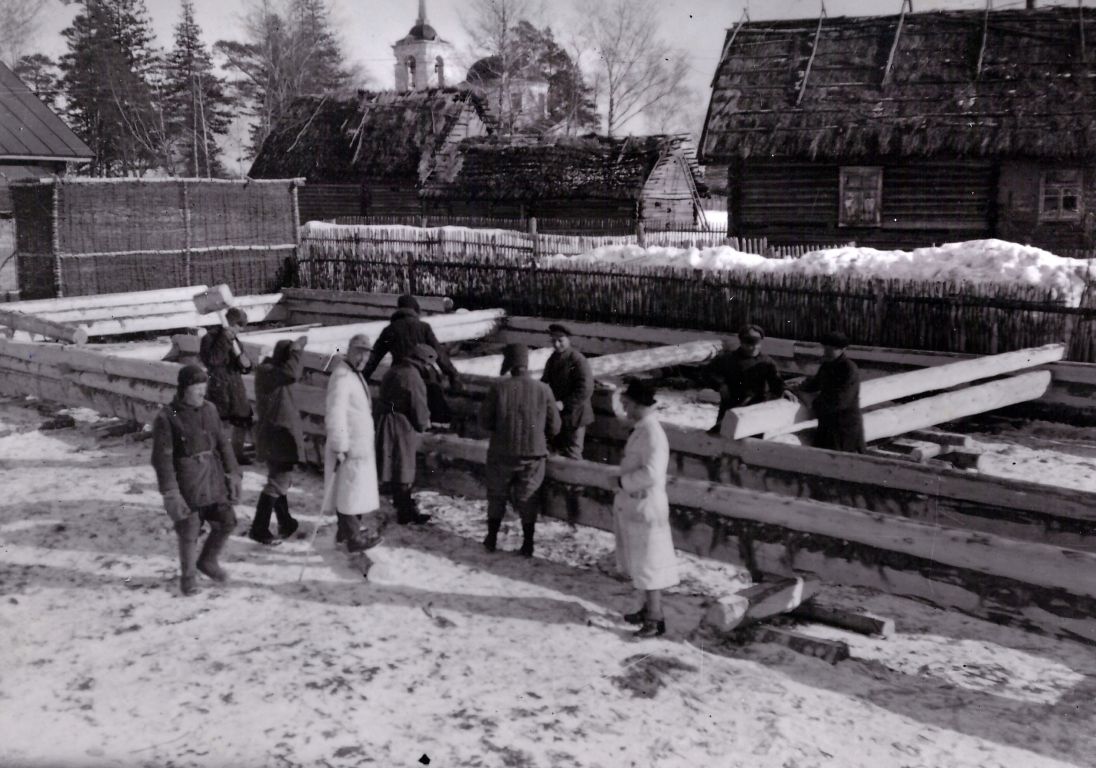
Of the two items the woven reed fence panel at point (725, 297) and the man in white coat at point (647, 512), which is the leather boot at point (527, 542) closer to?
the man in white coat at point (647, 512)

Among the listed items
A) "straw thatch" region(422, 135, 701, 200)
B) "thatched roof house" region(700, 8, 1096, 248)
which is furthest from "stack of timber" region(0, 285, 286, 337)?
"straw thatch" region(422, 135, 701, 200)

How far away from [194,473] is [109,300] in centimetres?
1237

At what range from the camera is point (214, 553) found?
6.76 m

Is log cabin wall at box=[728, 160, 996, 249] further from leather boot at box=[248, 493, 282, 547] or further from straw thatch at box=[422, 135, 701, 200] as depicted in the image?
leather boot at box=[248, 493, 282, 547]

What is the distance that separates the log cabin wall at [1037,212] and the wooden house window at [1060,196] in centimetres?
2

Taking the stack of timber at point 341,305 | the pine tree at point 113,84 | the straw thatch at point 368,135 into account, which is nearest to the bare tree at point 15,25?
the pine tree at point 113,84

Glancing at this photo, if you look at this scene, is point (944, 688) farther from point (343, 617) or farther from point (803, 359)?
point (803, 359)

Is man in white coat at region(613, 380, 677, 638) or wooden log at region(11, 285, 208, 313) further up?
wooden log at region(11, 285, 208, 313)

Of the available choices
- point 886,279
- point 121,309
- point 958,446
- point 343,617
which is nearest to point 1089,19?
point 886,279

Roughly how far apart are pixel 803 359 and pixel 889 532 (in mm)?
7339

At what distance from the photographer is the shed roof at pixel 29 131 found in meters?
24.2

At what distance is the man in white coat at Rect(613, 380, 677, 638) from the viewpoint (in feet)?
19.5

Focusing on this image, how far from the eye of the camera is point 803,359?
13117 millimetres

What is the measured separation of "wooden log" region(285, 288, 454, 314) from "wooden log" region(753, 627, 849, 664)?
39.4 ft
